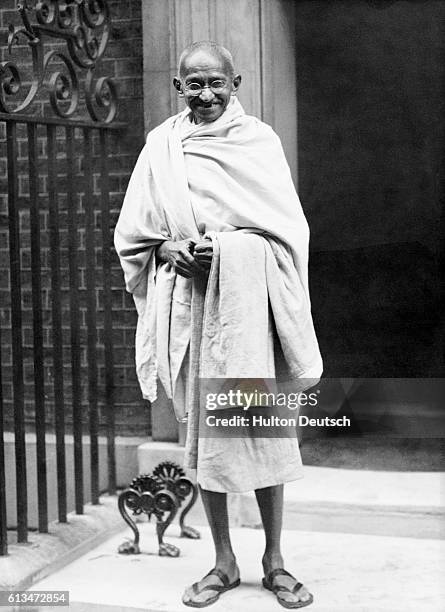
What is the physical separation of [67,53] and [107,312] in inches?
52.4

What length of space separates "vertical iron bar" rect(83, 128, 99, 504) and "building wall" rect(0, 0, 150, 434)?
0.78 ft

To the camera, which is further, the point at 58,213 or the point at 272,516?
the point at 58,213

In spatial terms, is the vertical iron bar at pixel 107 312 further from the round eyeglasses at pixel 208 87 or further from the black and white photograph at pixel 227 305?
the round eyeglasses at pixel 208 87

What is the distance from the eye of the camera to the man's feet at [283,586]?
3.66 meters

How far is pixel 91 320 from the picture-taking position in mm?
4738

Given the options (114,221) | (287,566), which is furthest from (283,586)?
(114,221)

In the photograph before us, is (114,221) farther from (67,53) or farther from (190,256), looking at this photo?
(190,256)

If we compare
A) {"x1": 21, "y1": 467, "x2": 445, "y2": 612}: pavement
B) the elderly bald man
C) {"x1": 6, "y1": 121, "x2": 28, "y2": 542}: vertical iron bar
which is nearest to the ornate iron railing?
{"x1": 6, "y1": 121, "x2": 28, "y2": 542}: vertical iron bar

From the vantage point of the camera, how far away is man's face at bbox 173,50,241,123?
3506 mm

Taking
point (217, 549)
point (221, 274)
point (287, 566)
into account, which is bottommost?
point (287, 566)

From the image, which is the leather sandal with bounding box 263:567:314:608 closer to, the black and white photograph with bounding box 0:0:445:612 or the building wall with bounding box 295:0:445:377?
the black and white photograph with bounding box 0:0:445:612

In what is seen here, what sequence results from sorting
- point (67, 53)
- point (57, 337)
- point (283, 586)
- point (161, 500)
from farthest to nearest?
point (67, 53)
point (57, 337)
point (161, 500)
point (283, 586)

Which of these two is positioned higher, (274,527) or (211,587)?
(274,527)

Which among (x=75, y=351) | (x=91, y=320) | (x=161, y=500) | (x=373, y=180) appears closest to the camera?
(x=161, y=500)
